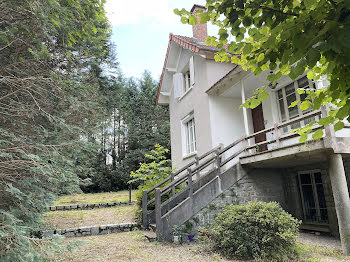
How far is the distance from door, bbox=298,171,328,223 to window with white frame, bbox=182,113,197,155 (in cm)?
475

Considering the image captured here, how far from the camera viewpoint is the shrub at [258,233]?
194 inches

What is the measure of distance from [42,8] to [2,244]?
13.2 ft

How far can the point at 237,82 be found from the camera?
8.15 meters

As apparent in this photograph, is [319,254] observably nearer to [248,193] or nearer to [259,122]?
[248,193]

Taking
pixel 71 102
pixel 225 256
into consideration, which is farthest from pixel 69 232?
pixel 225 256

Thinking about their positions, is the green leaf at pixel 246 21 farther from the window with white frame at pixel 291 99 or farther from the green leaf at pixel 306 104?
the window with white frame at pixel 291 99

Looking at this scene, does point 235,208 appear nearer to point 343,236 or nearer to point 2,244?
point 343,236

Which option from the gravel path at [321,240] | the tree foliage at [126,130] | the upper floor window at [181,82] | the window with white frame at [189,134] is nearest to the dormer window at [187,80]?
the upper floor window at [181,82]

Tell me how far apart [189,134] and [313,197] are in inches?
236

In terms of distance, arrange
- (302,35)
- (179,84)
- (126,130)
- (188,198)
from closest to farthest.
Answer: (302,35), (188,198), (179,84), (126,130)

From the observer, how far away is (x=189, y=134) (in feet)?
38.9

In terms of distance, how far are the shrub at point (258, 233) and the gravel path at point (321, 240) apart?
4.11 feet

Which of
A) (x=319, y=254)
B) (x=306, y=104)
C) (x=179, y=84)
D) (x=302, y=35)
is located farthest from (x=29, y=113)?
(x=179, y=84)

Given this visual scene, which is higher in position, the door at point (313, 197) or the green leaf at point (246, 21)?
the green leaf at point (246, 21)
